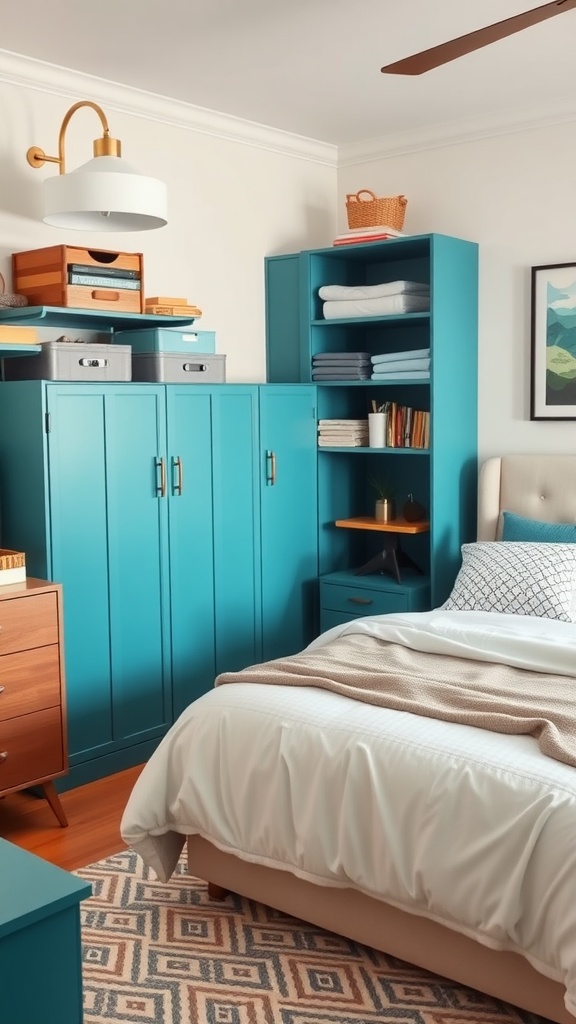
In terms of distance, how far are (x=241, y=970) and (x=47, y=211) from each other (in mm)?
2259

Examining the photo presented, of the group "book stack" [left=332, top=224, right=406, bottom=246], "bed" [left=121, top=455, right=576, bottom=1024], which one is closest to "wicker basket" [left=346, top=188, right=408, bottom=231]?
"book stack" [left=332, top=224, right=406, bottom=246]

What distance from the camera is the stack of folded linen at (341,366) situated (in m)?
4.69

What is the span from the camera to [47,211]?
3.27 meters

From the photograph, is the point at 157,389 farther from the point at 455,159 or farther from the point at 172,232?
the point at 455,159

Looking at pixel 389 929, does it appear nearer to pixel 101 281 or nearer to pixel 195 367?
pixel 195 367

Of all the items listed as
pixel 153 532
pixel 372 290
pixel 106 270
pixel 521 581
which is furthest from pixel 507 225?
pixel 153 532

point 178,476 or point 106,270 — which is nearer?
point 106,270

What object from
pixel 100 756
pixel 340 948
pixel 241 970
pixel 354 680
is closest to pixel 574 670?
pixel 354 680

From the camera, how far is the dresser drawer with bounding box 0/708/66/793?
3.28 meters

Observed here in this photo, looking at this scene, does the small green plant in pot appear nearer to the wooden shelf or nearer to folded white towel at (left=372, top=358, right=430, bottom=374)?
the wooden shelf

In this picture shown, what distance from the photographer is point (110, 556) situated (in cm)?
380

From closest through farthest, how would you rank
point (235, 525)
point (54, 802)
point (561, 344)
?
1. point (54, 802)
2. point (235, 525)
3. point (561, 344)

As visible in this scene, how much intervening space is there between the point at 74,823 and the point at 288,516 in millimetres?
1668

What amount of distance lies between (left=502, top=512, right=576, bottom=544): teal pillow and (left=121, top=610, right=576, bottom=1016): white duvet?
3.61 feet
